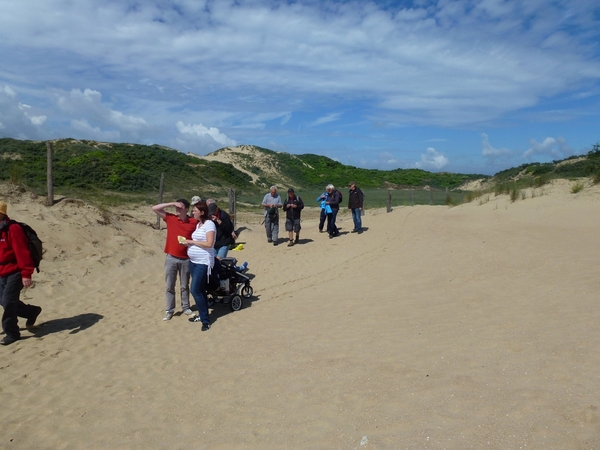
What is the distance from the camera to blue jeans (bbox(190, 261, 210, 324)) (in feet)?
21.2

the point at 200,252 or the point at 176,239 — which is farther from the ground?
the point at 176,239

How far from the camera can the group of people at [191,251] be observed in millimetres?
6465

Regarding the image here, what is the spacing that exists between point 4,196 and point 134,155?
107 feet

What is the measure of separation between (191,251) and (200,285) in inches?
19.8

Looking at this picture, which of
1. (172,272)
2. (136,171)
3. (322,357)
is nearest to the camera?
(322,357)

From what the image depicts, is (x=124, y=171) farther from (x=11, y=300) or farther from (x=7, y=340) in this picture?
(x=11, y=300)

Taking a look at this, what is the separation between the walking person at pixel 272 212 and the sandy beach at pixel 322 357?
2965 mm

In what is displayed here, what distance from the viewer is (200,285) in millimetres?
6484

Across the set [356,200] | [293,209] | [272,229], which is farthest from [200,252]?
[356,200]

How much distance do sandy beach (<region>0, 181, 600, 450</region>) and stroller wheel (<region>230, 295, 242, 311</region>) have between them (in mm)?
198

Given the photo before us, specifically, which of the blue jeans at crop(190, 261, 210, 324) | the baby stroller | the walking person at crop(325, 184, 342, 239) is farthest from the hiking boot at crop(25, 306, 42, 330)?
the walking person at crop(325, 184, 342, 239)

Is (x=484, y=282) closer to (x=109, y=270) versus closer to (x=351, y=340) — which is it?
(x=351, y=340)

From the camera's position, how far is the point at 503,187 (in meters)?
21.8

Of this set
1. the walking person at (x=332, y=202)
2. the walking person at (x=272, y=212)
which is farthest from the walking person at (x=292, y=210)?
the walking person at (x=332, y=202)
